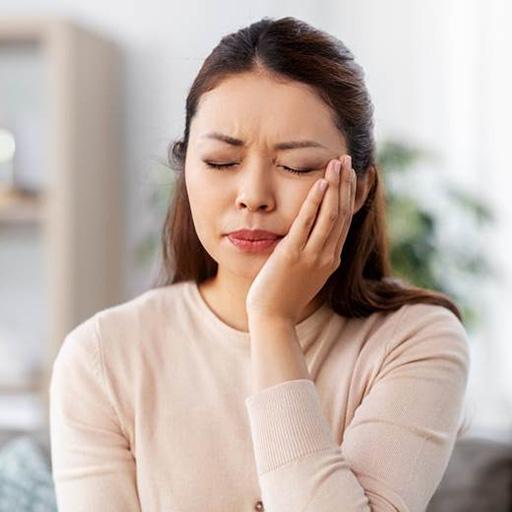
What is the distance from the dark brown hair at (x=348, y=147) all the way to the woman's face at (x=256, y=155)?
0.08 ft

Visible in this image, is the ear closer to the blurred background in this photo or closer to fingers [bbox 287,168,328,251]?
fingers [bbox 287,168,328,251]

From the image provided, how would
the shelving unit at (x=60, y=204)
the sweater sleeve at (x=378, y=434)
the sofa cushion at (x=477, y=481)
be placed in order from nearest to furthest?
the sweater sleeve at (x=378, y=434) → the sofa cushion at (x=477, y=481) → the shelving unit at (x=60, y=204)

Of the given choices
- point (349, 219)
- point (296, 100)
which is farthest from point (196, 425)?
point (296, 100)

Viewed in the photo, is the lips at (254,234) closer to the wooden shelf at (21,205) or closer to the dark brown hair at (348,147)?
the dark brown hair at (348,147)

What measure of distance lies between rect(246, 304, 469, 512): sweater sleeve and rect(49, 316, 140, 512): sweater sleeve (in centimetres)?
23

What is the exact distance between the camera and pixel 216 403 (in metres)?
1.65

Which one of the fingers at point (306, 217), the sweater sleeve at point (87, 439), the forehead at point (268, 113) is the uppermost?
the forehead at point (268, 113)

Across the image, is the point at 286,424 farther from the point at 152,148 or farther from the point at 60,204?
the point at 152,148

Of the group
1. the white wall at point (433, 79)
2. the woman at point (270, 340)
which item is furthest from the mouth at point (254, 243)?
the white wall at point (433, 79)

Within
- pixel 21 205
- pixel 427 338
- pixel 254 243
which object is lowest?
pixel 21 205

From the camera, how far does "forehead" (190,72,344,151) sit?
4.87 ft

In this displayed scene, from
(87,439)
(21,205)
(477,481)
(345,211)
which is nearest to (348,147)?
(345,211)

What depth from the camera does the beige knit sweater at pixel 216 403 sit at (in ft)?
4.97

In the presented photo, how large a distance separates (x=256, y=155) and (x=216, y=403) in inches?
14.2
